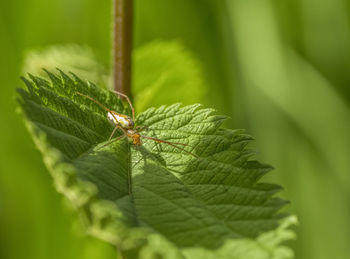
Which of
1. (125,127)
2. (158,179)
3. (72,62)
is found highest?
(72,62)

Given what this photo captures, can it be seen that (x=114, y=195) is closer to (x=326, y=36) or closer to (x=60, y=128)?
(x=60, y=128)

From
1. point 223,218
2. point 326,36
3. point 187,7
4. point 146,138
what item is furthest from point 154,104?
point 326,36

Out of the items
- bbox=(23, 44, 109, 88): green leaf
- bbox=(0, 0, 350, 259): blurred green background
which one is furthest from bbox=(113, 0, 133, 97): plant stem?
bbox=(0, 0, 350, 259): blurred green background

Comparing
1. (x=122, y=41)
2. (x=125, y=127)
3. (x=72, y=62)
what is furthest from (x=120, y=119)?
(x=72, y=62)

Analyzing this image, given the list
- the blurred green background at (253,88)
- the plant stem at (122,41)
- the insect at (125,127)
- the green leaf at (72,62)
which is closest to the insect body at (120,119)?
the insect at (125,127)

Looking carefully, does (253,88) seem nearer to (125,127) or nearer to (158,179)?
(125,127)

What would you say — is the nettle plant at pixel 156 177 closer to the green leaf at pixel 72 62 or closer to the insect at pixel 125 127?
the insect at pixel 125 127

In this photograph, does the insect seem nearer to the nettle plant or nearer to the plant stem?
the nettle plant
